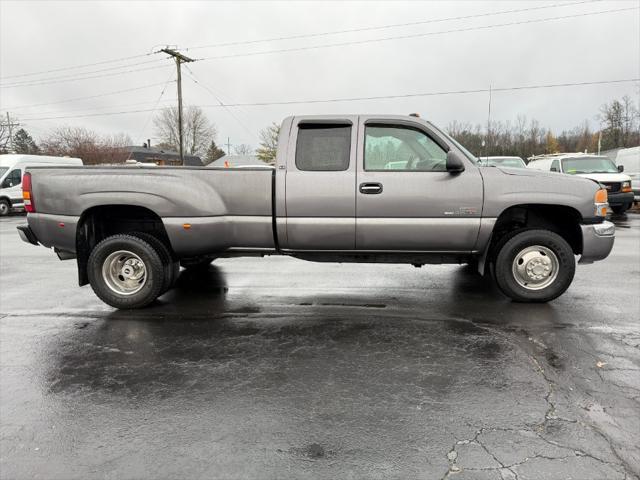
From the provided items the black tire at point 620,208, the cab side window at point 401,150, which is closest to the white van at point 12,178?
the cab side window at point 401,150

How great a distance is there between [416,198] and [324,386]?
7.62 ft

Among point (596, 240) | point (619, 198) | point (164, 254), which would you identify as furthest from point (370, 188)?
point (619, 198)

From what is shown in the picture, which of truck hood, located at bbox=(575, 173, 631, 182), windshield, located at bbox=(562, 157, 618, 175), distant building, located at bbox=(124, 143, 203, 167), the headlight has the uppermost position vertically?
distant building, located at bbox=(124, 143, 203, 167)

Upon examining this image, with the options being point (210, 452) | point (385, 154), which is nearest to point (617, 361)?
point (385, 154)

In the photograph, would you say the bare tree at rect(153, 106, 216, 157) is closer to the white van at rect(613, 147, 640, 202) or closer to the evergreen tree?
the evergreen tree

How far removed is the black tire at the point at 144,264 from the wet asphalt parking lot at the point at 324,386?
18cm

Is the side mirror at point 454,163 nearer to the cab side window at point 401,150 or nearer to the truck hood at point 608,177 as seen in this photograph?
the cab side window at point 401,150

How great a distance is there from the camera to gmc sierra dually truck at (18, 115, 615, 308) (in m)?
4.74

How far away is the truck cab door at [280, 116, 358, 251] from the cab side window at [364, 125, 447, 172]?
20 centimetres

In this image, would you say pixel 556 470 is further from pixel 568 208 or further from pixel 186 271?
pixel 186 271

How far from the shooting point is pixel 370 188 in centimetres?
474

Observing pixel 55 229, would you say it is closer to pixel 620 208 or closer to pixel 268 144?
pixel 620 208

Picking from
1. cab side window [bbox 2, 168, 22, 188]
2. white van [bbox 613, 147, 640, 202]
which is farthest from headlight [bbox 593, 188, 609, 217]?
cab side window [bbox 2, 168, 22, 188]

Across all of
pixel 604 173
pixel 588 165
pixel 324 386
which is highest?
pixel 588 165
